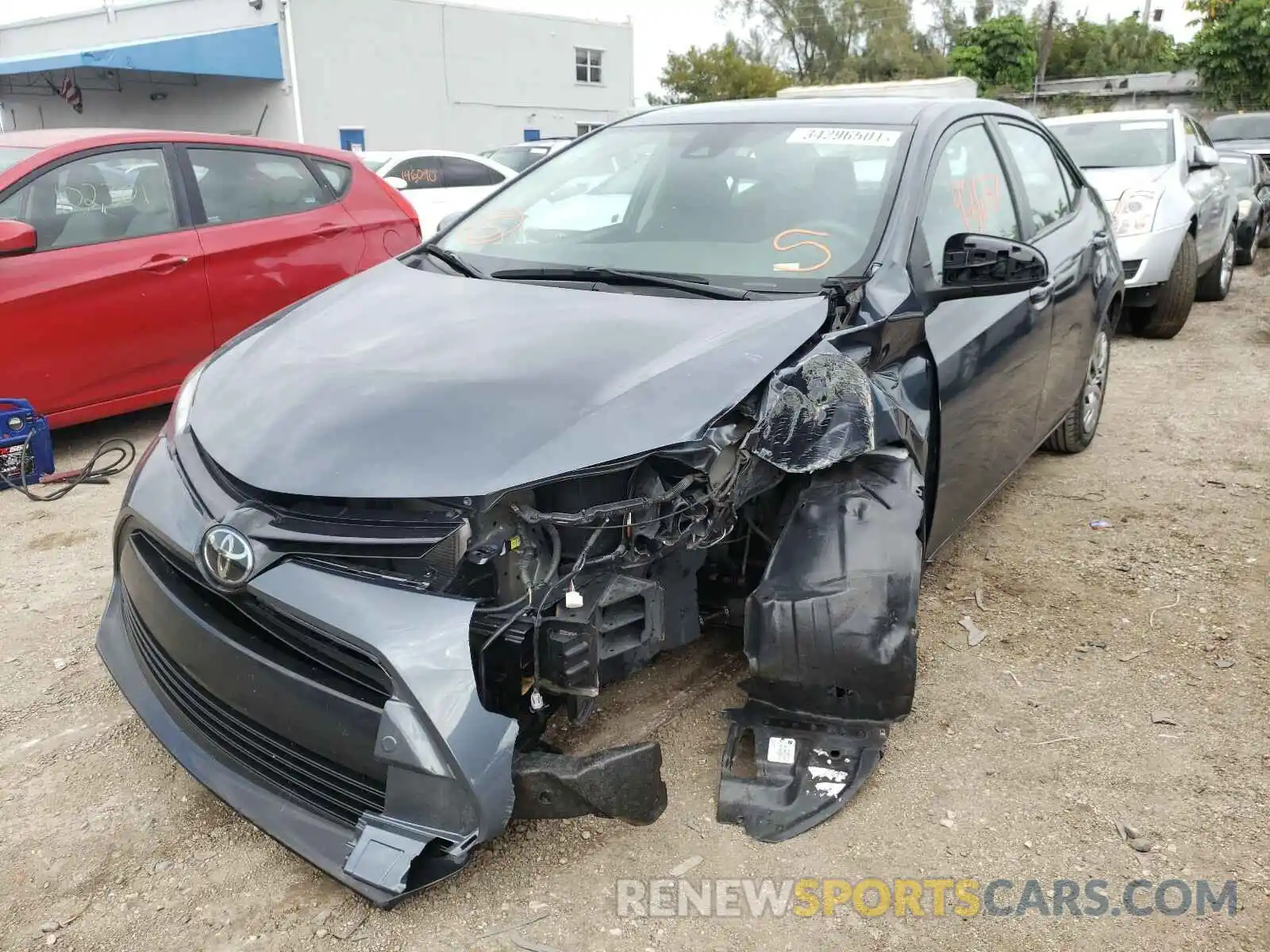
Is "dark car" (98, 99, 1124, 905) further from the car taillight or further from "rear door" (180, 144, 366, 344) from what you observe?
the car taillight

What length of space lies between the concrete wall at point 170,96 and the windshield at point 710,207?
21.8m

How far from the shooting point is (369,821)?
192 cm

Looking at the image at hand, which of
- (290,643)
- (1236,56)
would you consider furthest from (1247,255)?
(1236,56)

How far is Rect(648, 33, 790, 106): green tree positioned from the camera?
43781mm

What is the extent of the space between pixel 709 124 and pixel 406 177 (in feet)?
25.5

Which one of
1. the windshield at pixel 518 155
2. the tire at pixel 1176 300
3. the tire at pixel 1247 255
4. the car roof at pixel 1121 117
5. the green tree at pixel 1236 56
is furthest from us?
the green tree at pixel 1236 56

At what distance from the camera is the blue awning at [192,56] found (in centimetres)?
2102

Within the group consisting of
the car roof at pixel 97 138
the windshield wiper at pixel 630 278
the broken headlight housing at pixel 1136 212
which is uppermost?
the car roof at pixel 97 138

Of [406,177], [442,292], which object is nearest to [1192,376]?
[442,292]

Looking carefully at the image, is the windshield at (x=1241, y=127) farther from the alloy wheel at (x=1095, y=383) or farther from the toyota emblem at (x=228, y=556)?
the toyota emblem at (x=228, y=556)

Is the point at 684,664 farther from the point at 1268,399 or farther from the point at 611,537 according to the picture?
the point at 1268,399

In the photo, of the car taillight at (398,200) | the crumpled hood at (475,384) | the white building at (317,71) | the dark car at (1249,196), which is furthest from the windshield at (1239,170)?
the white building at (317,71)

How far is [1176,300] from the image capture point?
7.15 metres

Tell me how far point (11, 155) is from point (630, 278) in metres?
3.69
